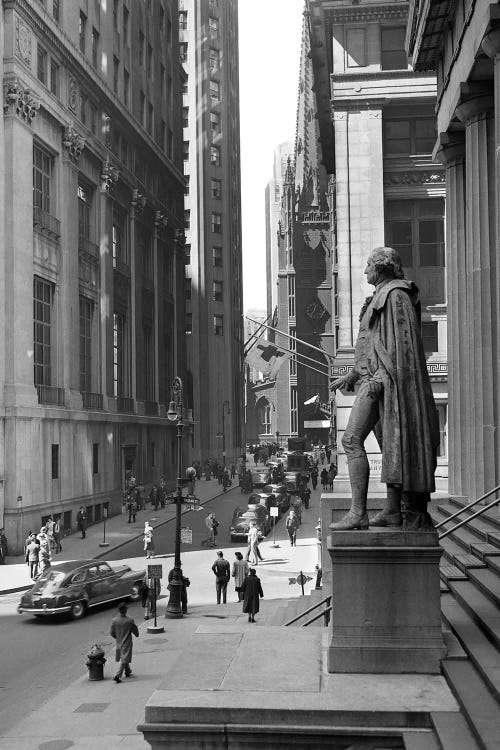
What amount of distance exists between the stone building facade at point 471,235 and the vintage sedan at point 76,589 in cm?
979

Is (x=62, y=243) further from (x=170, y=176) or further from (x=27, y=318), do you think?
(x=170, y=176)

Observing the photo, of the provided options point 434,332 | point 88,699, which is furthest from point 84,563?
point 434,332

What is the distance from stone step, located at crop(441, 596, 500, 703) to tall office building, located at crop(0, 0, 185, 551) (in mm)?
28053

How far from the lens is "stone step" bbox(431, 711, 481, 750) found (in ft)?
20.6

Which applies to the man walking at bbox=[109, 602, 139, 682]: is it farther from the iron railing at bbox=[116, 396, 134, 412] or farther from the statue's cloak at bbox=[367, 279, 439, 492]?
the iron railing at bbox=[116, 396, 134, 412]

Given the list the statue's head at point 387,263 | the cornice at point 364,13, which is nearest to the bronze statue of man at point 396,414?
the statue's head at point 387,263

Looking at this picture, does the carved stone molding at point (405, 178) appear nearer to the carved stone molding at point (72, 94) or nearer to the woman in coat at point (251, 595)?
the carved stone molding at point (72, 94)

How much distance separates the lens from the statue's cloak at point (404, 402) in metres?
8.00

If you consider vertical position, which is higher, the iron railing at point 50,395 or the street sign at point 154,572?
the iron railing at point 50,395

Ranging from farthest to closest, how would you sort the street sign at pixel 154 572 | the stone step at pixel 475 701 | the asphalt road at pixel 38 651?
the street sign at pixel 154 572
the asphalt road at pixel 38 651
the stone step at pixel 475 701

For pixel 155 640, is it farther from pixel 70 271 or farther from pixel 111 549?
pixel 70 271

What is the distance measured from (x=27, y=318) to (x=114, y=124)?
64.2ft

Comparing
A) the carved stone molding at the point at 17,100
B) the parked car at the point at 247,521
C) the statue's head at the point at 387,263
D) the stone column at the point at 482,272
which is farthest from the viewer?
the parked car at the point at 247,521

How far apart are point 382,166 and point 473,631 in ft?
98.8
